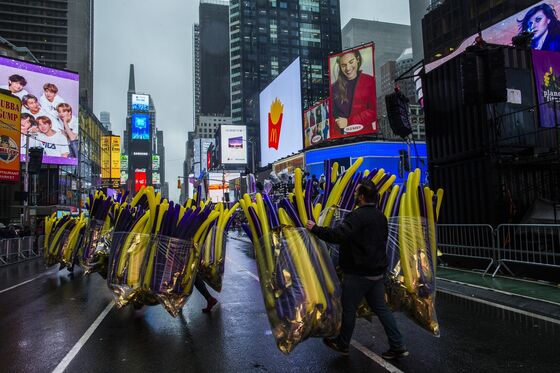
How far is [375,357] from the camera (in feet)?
14.6

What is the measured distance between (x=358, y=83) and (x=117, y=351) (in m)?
39.2

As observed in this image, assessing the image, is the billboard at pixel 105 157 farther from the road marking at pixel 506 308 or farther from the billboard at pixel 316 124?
the road marking at pixel 506 308

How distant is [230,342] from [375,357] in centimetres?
177

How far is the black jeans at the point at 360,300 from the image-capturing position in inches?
160

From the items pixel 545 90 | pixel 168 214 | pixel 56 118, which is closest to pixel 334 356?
pixel 168 214

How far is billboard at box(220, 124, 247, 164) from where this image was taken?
7756 cm

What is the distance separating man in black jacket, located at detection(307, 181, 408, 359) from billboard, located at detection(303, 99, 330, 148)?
131 ft

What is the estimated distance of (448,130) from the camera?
12008 mm

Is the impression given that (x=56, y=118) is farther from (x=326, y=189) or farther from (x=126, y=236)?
(x=326, y=189)

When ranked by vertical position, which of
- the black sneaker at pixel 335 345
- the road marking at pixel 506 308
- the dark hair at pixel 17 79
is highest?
the dark hair at pixel 17 79

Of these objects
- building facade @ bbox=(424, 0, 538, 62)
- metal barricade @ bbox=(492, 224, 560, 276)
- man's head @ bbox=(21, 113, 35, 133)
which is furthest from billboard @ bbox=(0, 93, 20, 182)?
building facade @ bbox=(424, 0, 538, 62)

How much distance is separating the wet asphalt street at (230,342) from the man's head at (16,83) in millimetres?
37995

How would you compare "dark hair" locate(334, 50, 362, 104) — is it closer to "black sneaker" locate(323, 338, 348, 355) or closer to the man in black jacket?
the man in black jacket

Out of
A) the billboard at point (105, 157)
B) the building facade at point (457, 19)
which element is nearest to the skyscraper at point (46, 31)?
the billboard at point (105, 157)
